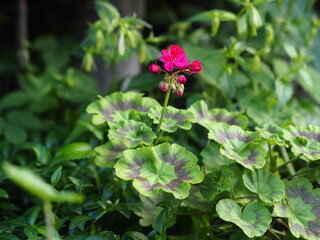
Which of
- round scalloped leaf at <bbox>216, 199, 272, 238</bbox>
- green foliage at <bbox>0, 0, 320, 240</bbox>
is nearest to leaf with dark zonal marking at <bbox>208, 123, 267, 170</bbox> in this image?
green foliage at <bbox>0, 0, 320, 240</bbox>

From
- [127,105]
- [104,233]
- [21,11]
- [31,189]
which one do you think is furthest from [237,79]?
[31,189]

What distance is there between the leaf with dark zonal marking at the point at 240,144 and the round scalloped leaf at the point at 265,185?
0.16 feet

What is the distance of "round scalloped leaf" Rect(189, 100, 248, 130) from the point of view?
1.26 meters

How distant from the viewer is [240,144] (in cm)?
111

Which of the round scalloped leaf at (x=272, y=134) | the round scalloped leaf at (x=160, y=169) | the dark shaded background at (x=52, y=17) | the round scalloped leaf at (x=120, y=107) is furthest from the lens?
the dark shaded background at (x=52, y=17)

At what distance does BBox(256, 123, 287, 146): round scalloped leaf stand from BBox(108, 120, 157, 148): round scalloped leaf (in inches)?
11.7

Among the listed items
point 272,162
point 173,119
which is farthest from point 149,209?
point 272,162

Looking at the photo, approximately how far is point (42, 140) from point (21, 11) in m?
0.73

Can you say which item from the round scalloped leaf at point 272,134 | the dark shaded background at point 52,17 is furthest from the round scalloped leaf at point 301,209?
the dark shaded background at point 52,17

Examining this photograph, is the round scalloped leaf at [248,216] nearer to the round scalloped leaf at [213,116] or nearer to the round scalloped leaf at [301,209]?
the round scalloped leaf at [301,209]

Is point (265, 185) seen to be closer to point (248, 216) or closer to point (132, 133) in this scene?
point (248, 216)

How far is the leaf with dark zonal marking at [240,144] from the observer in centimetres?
106

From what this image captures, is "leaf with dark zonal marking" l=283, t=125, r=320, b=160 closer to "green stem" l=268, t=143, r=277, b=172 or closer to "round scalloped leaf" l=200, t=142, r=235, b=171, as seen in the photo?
"green stem" l=268, t=143, r=277, b=172

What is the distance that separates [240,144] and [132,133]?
29 cm
